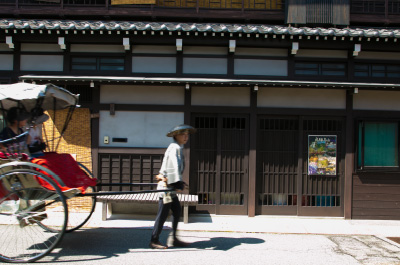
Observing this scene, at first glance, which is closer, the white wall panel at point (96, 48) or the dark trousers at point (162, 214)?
the dark trousers at point (162, 214)

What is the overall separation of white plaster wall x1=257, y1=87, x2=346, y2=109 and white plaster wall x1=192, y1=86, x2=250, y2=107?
41 cm

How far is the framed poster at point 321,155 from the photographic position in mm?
7980

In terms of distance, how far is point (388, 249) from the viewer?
5594 mm

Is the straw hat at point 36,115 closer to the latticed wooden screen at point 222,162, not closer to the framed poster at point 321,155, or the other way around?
the latticed wooden screen at point 222,162

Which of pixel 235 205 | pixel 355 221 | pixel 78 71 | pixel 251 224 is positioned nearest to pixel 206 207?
pixel 235 205

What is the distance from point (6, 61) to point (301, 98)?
7596mm

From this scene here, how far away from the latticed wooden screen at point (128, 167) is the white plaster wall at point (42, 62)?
8.45 ft

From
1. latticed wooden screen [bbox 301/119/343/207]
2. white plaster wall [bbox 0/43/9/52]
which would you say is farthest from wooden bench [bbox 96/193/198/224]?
white plaster wall [bbox 0/43/9/52]

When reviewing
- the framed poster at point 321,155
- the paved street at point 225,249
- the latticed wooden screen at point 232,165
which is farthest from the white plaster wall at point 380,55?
the paved street at point 225,249

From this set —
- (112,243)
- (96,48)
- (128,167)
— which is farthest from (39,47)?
(112,243)

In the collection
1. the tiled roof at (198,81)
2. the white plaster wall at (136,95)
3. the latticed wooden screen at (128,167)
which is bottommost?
the latticed wooden screen at (128,167)

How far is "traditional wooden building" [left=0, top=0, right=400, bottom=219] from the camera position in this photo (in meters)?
7.86

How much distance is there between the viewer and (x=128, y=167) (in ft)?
25.9

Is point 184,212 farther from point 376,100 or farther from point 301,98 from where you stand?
point 376,100
